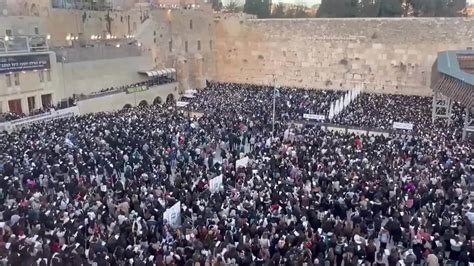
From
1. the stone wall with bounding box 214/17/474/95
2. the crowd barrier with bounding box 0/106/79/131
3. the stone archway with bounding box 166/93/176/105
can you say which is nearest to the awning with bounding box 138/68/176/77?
the stone archway with bounding box 166/93/176/105

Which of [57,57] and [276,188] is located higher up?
[57,57]

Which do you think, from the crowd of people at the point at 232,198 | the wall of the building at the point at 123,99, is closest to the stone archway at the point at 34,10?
the wall of the building at the point at 123,99

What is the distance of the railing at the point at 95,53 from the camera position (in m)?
25.0

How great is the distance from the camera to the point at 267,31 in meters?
33.9

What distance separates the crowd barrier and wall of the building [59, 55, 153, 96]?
2.59m

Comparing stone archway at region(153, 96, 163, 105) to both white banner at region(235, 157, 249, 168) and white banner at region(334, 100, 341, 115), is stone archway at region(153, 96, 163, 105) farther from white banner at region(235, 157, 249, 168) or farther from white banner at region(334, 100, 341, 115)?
white banner at region(235, 157, 249, 168)

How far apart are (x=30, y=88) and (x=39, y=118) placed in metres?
3.13

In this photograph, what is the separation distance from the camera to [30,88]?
23.0m

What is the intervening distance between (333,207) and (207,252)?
348 centimetres

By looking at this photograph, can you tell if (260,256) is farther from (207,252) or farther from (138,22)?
(138,22)

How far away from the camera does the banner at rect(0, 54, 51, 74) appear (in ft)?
70.7

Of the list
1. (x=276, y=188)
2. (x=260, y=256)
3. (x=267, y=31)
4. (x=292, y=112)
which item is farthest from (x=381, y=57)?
(x=260, y=256)

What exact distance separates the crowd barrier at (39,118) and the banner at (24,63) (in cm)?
265

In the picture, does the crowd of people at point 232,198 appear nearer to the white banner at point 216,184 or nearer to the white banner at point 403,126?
the white banner at point 216,184
